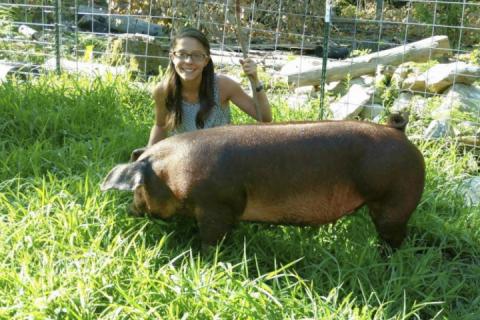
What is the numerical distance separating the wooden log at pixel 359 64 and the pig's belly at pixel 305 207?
3.21m

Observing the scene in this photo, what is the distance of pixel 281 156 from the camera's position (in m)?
3.31

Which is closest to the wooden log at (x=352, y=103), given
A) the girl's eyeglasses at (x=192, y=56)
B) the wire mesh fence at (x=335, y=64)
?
the wire mesh fence at (x=335, y=64)

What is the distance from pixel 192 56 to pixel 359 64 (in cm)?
308

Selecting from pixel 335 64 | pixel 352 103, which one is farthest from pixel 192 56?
pixel 335 64

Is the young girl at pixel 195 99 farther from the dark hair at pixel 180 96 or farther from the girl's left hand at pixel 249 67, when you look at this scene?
the girl's left hand at pixel 249 67

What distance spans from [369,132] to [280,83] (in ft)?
11.0

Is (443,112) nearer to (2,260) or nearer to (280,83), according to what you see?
(280,83)

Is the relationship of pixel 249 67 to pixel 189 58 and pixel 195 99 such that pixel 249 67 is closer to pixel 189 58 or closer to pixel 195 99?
pixel 189 58

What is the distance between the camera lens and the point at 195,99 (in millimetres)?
4434

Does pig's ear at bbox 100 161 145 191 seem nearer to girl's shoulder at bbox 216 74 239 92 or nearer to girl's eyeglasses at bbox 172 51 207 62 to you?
girl's eyeglasses at bbox 172 51 207 62

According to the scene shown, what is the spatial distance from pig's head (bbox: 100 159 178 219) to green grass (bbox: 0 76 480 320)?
0.17m

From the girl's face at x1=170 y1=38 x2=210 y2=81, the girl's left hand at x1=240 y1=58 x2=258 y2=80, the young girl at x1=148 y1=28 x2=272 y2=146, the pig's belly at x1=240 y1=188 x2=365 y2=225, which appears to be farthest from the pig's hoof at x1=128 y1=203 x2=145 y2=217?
the girl's left hand at x1=240 y1=58 x2=258 y2=80

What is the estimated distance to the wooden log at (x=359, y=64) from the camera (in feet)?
21.4

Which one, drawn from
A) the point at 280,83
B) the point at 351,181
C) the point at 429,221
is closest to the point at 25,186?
the point at 351,181
